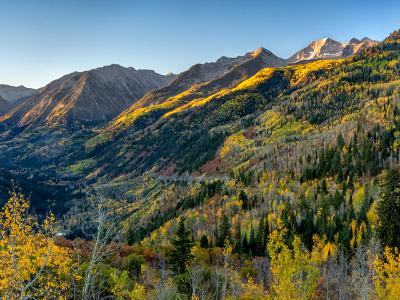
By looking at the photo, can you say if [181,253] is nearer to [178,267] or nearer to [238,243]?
[178,267]

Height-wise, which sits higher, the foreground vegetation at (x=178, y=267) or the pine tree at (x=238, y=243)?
the foreground vegetation at (x=178, y=267)

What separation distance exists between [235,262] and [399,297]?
242ft

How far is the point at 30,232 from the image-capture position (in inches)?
1150

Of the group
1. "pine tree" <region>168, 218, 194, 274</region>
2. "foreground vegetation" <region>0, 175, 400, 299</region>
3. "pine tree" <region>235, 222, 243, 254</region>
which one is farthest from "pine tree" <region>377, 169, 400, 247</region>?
"pine tree" <region>168, 218, 194, 274</region>

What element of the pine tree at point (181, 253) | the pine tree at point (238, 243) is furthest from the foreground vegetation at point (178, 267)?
the pine tree at point (238, 243)

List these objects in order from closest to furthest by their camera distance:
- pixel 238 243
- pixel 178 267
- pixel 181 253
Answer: pixel 178 267, pixel 181 253, pixel 238 243

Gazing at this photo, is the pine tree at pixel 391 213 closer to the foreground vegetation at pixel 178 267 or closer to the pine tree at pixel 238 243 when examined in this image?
the foreground vegetation at pixel 178 267

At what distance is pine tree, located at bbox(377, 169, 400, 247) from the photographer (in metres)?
105

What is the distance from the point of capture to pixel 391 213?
106438 millimetres

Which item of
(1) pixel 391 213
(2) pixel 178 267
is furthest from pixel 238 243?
(2) pixel 178 267

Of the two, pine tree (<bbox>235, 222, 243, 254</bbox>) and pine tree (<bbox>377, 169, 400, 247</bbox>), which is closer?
pine tree (<bbox>377, 169, 400, 247</bbox>)

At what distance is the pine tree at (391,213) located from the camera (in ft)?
345

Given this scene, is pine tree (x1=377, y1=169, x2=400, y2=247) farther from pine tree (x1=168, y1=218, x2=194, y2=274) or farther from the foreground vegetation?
pine tree (x1=168, y1=218, x2=194, y2=274)

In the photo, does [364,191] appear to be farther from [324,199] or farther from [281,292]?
[281,292]
